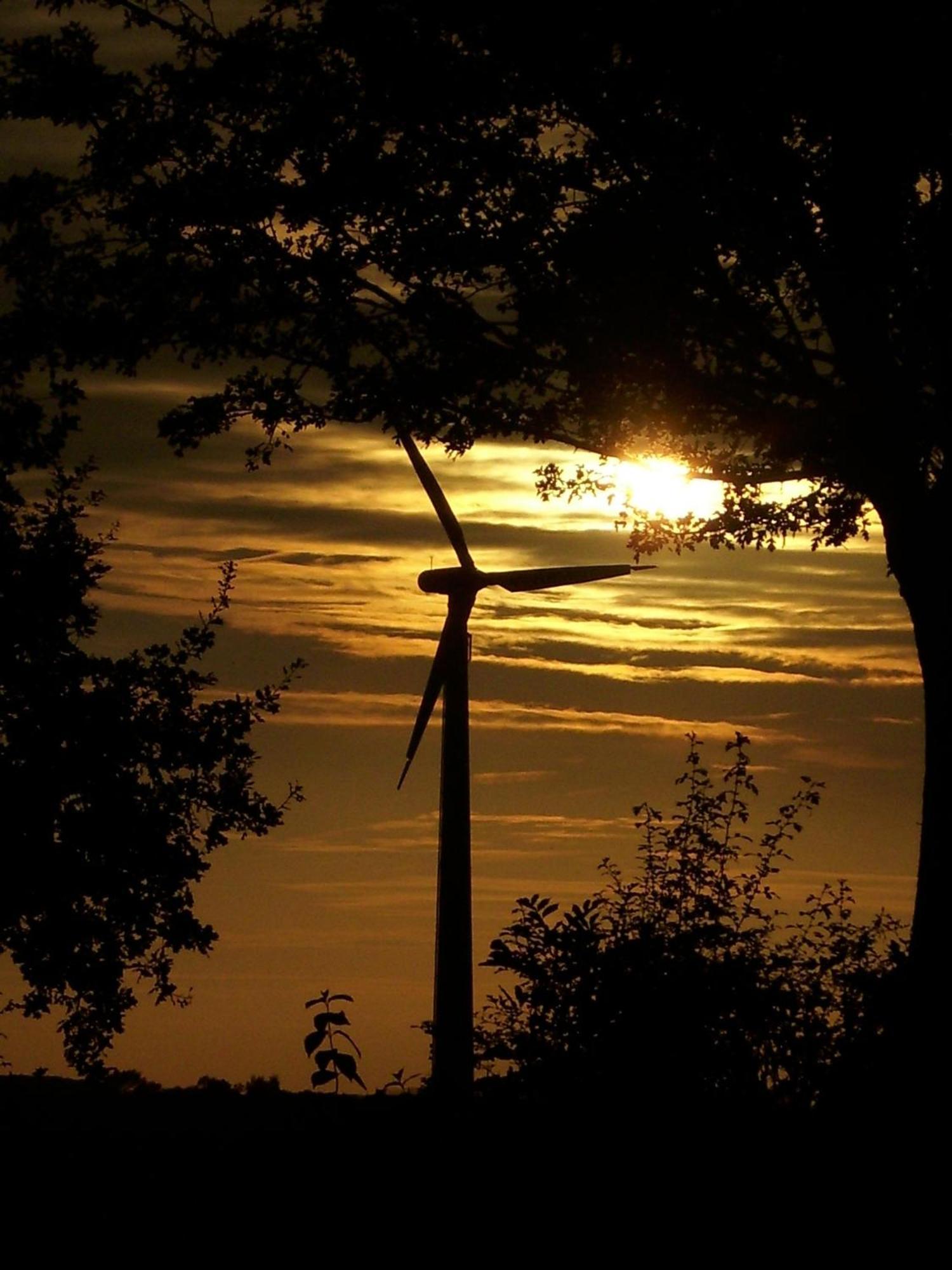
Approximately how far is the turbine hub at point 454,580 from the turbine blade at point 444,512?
0.13m

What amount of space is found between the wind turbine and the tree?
6.43 ft

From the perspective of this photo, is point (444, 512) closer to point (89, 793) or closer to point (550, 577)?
point (550, 577)

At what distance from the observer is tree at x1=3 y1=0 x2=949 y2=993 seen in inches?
620

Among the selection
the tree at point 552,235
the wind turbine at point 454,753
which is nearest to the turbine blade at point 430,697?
the wind turbine at point 454,753

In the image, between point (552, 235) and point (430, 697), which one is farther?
point (430, 697)

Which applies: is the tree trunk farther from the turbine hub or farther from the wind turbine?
the turbine hub

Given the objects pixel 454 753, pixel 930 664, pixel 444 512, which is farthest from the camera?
pixel 444 512

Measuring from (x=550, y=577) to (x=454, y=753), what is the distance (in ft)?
13.7

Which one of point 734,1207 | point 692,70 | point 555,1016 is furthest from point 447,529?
point 734,1207

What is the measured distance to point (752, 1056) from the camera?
1223 cm

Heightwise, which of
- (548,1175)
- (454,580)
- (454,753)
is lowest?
(548,1175)

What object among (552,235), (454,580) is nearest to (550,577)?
(454,580)

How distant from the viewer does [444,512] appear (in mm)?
24391

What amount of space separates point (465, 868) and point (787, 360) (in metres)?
8.14
